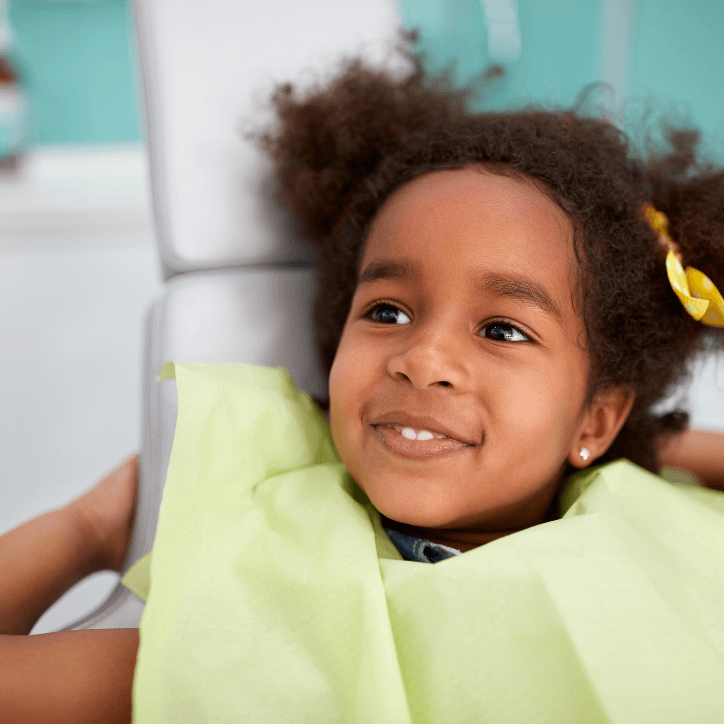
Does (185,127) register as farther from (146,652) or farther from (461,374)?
(146,652)

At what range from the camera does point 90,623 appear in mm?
631

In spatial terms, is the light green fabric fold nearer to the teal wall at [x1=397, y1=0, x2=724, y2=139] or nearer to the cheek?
the cheek

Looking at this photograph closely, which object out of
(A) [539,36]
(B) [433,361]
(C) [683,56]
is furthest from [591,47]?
(B) [433,361]

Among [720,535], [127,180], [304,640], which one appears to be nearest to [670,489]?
[720,535]

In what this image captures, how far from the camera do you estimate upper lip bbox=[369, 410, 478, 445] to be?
0.53 metres

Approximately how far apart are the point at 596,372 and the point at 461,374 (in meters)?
0.17

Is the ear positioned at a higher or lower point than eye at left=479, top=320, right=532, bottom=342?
lower

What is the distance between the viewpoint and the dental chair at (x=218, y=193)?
0.76m

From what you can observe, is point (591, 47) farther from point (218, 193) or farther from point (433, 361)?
point (433, 361)

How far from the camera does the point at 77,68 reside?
2115 millimetres

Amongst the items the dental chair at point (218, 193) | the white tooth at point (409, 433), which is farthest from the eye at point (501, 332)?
the dental chair at point (218, 193)

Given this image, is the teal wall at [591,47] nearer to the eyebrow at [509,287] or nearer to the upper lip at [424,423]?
the eyebrow at [509,287]

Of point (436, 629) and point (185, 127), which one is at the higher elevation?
point (185, 127)

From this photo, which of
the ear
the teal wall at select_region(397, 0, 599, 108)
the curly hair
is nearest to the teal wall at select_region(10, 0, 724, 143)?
the teal wall at select_region(397, 0, 599, 108)
